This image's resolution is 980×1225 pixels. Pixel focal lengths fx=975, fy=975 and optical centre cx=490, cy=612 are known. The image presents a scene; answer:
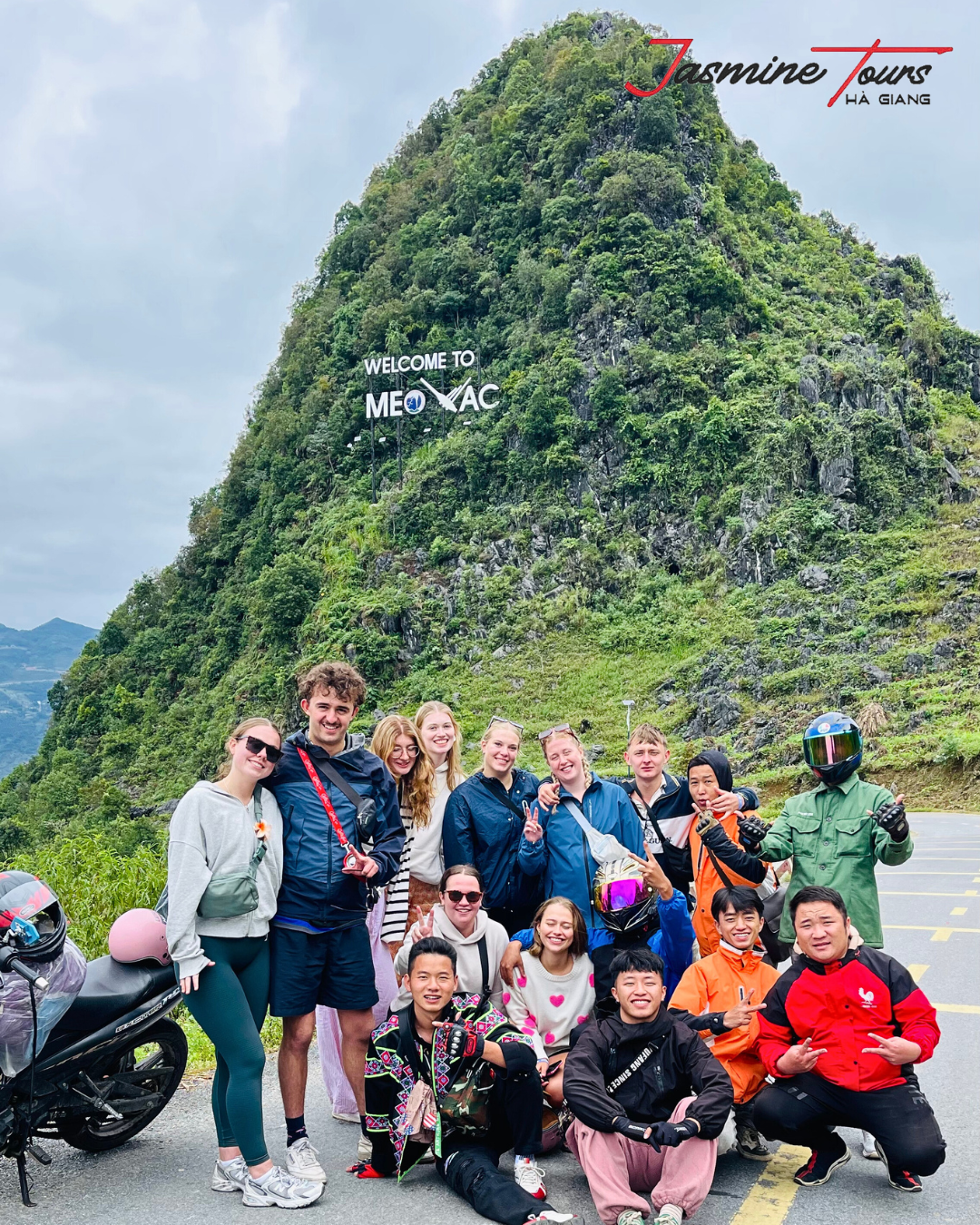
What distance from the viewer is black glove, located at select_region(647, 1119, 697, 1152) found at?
331 cm

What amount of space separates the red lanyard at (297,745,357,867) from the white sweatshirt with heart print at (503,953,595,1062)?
936mm

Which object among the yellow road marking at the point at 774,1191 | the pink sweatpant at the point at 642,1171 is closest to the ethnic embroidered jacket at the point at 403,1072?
the pink sweatpant at the point at 642,1171

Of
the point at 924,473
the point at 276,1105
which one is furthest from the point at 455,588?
the point at 276,1105

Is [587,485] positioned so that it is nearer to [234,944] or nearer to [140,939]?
[140,939]

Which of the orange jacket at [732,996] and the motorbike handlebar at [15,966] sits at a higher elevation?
the motorbike handlebar at [15,966]

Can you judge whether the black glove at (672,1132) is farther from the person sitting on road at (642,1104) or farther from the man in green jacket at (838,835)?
the man in green jacket at (838,835)

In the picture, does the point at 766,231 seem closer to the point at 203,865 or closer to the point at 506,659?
the point at 506,659

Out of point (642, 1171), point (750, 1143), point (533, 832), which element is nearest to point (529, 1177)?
point (642, 1171)

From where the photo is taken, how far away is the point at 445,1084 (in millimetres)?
3803

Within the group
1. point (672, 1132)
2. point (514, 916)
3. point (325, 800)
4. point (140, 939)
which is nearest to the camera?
point (672, 1132)

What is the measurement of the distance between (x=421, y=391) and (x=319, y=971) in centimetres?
5538

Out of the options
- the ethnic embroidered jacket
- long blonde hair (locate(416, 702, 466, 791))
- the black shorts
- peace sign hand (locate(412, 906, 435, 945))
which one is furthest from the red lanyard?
long blonde hair (locate(416, 702, 466, 791))

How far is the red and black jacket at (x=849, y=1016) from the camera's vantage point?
12.1 ft

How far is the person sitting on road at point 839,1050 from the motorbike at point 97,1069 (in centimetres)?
251
